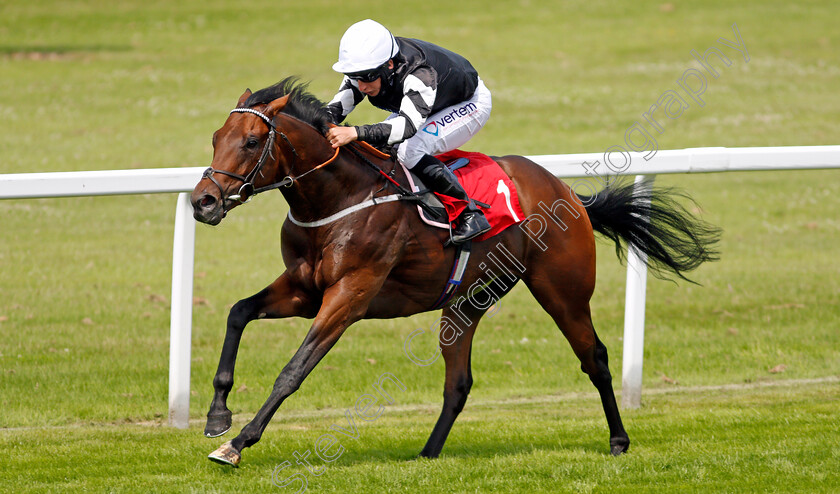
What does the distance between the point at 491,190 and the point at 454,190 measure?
283 mm

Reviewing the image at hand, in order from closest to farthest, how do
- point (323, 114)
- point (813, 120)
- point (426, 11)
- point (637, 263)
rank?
point (323, 114)
point (637, 263)
point (813, 120)
point (426, 11)

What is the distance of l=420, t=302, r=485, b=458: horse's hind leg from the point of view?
562 cm

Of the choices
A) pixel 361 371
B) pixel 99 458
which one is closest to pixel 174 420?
pixel 99 458

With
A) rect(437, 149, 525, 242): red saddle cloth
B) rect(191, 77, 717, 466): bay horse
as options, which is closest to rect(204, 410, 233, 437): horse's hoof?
rect(191, 77, 717, 466): bay horse

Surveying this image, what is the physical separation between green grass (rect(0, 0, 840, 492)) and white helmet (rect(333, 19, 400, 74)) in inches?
75.4

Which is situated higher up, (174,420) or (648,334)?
(174,420)

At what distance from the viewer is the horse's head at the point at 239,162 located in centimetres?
432

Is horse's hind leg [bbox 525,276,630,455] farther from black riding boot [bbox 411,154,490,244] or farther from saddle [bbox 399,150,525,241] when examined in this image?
black riding boot [bbox 411,154,490,244]

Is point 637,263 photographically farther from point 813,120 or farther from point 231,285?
point 813,120

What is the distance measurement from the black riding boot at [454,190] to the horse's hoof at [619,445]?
135cm

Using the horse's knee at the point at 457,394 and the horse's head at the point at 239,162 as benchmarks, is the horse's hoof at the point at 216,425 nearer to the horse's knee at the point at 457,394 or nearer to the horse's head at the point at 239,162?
the horse's head at the point at 239,162

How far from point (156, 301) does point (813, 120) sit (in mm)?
12628

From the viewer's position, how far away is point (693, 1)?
27.6 m

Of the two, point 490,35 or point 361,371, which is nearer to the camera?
point 361,371
